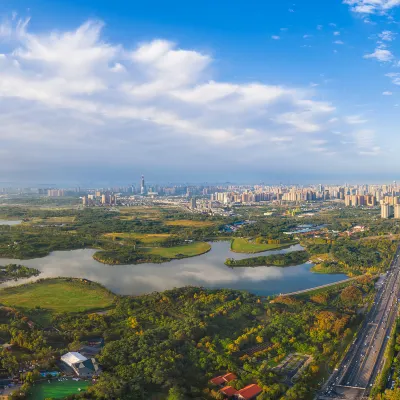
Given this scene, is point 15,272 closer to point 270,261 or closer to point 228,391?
point 270,261

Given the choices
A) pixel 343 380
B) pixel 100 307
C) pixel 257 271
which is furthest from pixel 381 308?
pixel 100 307

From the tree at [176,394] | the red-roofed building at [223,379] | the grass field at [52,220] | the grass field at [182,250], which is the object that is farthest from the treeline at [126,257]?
the grass field at [52,220]

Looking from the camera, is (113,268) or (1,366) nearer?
(1,366)

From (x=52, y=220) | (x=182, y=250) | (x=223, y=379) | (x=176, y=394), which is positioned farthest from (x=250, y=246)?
(x=52, y=220)

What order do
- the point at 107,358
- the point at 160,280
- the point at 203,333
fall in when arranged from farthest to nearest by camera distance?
the point at 160,280 < the point at 203,333 < the point at 107,358

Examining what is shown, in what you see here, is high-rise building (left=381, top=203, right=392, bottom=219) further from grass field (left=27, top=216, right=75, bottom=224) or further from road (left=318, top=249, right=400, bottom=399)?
grass field (left=27, top=216, right=75, bottom=224)

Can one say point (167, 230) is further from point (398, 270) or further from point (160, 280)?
point (398, 270)
